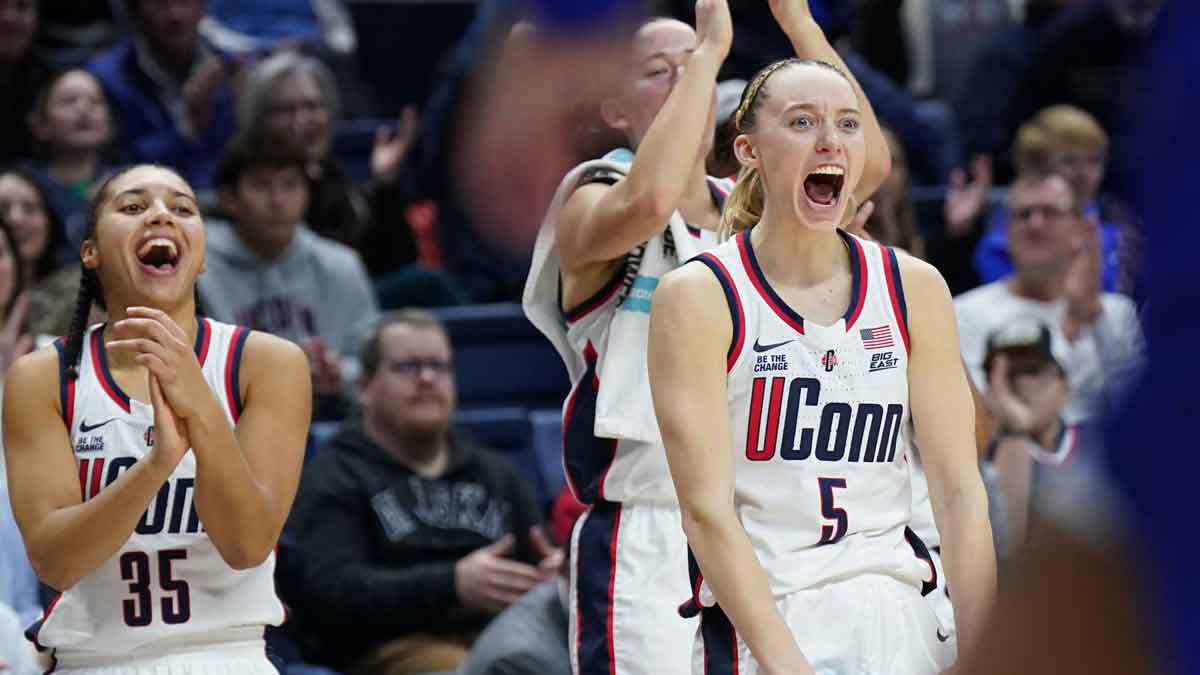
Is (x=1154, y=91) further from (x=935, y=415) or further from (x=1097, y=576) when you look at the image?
(x=935, y=415)

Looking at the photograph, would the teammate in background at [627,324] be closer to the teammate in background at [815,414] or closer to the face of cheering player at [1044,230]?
the teammate in background at [815,414]

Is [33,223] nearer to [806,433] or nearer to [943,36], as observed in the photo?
[806,433]

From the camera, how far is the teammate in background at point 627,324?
3.31 metres

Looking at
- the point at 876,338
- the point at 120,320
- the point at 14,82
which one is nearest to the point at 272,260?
the point at 14,82

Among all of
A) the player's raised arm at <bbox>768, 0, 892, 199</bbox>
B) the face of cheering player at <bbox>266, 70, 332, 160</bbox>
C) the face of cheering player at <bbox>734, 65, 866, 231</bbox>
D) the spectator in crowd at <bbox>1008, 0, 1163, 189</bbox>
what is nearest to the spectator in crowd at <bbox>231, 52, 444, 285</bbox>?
the face of cheering player at <bbox>266, 70, 332, 160</bbox>

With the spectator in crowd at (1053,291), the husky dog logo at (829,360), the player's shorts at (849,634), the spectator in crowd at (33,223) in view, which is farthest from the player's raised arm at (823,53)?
the spectator in crowd at (33,223)

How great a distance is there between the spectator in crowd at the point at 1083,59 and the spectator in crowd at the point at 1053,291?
5.84 ft

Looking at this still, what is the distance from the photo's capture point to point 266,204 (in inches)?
259

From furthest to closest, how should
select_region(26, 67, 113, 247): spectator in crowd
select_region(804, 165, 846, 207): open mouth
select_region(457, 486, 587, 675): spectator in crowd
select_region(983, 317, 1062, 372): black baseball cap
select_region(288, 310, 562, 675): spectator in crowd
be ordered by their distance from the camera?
select_region(26, 67, 113, 247): spectator in crowd → select_region(983, 317, 1062, 372): black baseball cap → select_region(288, 310, 562, 675): spectator in crowd → select_region(457, 486, 587, 675): spectator in crowd → select_region(804, 165, 846, 207): open mouth

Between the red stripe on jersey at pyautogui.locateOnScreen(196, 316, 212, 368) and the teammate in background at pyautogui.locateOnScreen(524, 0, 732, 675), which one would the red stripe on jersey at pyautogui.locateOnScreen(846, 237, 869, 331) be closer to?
the teammate in background at pyautogui.locateOnScreen(524, 0, 732, 675)

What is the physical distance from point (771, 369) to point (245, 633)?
4.04 feet

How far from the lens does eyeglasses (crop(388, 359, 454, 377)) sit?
5668mm

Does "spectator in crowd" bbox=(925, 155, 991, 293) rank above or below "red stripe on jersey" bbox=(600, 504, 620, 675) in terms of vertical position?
above

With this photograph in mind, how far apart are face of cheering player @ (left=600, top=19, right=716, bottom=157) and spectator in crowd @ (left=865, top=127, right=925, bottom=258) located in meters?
2.11
